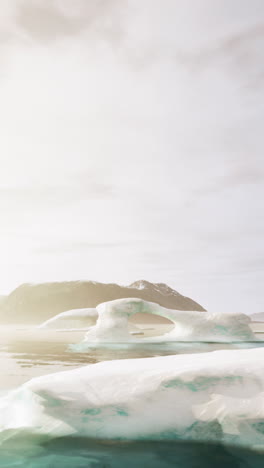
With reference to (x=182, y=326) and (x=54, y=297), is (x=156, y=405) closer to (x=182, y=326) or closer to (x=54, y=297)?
(x=182, y=326)

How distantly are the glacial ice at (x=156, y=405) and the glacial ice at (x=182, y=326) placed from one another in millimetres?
15990

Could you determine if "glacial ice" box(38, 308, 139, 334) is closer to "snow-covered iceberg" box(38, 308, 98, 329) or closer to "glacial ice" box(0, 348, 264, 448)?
"snow-covered iceberg" box(38, 308, 98, 329)

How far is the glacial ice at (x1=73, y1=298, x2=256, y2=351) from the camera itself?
21531mm

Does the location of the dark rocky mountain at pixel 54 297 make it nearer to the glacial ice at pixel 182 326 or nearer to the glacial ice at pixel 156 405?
the glacial ice at pixel 182 326

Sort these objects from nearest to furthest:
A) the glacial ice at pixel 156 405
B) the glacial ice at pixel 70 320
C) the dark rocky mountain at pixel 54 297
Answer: the glacial ice at pixel 156 405, the glacial ice at pixel 70 320, the dark rocky mountain at pixel 54 297

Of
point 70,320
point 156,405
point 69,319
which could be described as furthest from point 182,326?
point 70,320

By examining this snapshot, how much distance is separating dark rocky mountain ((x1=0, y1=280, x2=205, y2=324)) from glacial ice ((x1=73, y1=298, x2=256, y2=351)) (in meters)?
95.9

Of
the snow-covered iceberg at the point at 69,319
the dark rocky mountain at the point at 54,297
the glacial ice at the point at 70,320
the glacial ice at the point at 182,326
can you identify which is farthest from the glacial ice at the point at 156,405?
the dark rocky mountain at the point at 54,297

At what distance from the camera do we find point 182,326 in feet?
72.3

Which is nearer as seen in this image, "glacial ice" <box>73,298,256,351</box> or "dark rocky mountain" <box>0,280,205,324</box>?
"glacial ice" <box>73,298,256,351</box>

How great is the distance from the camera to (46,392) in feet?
17.3

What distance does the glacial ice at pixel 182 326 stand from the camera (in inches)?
848

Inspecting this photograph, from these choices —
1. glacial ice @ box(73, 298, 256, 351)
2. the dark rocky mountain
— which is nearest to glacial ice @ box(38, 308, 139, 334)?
glacial ice @ box(73, 298, 256, 351)

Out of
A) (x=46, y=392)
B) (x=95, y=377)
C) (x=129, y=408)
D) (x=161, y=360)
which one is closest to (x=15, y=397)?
(x=46, y=392)
